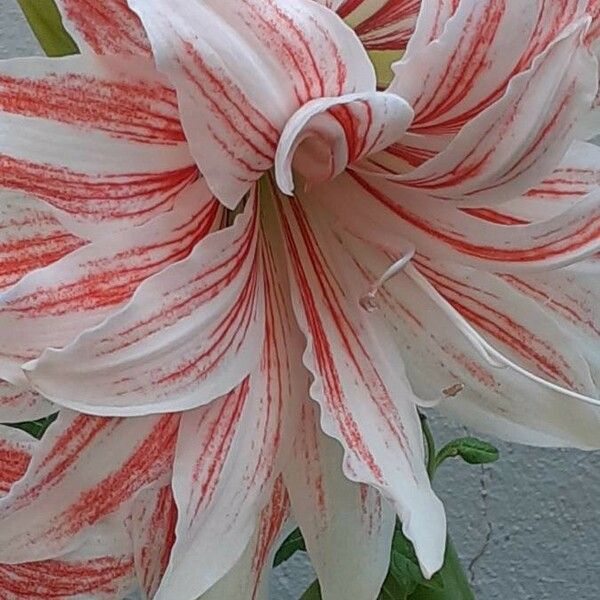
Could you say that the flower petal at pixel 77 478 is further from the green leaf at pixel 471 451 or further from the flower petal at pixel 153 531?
the green leaf at pixel 471 451

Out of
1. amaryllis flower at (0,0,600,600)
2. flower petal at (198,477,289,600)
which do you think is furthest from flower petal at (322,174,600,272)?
flower petal at (198,477,289,600)

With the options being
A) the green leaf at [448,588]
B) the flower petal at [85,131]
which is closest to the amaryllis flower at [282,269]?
the flower petal at [85,131]

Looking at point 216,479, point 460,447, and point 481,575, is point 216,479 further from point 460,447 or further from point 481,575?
point 481,575

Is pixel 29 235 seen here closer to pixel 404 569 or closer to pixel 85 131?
pixel 85 131

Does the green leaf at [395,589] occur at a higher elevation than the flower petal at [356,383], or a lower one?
lower

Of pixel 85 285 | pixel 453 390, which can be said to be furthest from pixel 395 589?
pixel 85 285

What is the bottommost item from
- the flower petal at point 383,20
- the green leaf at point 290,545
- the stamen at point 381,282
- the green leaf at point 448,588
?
the green leaf at point 290,545

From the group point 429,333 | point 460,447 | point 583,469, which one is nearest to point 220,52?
point 429,333
